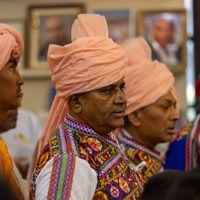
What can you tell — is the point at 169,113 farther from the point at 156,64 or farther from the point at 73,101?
the point at 73,101

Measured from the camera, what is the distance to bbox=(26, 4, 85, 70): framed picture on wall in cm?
643

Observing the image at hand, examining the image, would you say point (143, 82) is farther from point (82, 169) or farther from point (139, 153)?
point (82, 169)

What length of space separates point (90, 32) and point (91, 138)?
506mm

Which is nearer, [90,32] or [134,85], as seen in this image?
[90,32]

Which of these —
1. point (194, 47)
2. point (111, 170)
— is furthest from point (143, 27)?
point (111, 170)

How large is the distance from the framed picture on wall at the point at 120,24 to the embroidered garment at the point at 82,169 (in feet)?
12.0

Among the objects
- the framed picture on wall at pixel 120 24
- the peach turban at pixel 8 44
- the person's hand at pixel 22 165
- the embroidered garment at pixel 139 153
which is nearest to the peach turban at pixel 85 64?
the peach turban at pixel 8 44

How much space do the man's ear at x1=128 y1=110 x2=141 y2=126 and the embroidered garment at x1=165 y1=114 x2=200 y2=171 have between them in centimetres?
35

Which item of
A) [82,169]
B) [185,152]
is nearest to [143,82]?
[185,152]

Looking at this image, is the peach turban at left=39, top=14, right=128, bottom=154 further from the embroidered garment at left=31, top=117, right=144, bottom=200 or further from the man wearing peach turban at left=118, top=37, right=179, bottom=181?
the man wearing peach turban at left=118, top=37, right=179, bottom=181

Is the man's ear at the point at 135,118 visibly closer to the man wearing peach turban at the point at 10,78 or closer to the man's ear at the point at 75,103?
the man wearing peach turban at the point at 10,78

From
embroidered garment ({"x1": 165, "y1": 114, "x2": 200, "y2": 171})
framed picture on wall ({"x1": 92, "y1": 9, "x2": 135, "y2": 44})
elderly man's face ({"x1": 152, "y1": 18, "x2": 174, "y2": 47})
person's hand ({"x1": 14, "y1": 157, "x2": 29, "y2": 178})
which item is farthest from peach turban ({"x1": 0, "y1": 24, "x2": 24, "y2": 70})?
elderly man's face ({"x1": 152, "y1": 18, "x2": 174, "y2": 47})

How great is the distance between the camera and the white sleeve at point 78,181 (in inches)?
94.7

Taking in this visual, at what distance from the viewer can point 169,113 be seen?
373cm
